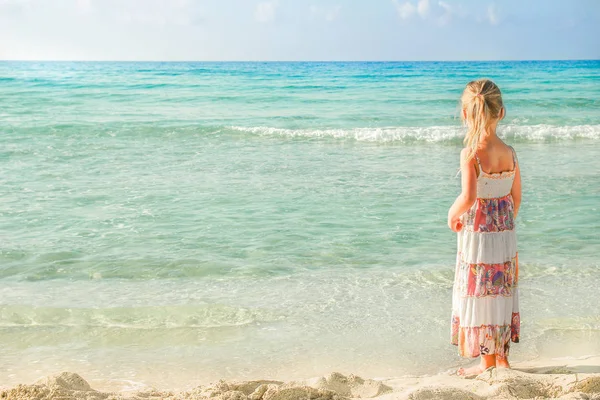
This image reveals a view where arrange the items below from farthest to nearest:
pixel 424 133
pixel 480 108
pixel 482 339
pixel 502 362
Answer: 1. pixel 424 133
2. pixel 502 362
3. pixel 482 339
4. pixel 480 108

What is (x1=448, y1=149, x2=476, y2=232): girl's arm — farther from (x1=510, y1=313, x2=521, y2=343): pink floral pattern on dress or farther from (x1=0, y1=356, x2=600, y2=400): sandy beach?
(x1=0, y1=356, x2=600, y2=400): sandy beach

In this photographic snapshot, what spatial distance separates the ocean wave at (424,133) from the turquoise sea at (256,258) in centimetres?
120

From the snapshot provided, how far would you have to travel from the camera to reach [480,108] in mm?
3707

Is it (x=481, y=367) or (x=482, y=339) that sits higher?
(x=482, y=339)

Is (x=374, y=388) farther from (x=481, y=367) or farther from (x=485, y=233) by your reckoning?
(x=485, y=233)

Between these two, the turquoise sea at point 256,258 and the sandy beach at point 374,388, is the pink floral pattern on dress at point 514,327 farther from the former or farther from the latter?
the turquoise sea at point 256,258

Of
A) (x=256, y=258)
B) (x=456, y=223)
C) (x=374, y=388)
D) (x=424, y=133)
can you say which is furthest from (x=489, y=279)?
(x=424, y=133)

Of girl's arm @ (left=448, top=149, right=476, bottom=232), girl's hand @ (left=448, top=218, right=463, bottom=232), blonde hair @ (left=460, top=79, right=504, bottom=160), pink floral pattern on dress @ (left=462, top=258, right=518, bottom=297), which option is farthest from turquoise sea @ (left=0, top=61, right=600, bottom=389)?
blonde hair @ (left=460, top=79, right=504, bottom=160)

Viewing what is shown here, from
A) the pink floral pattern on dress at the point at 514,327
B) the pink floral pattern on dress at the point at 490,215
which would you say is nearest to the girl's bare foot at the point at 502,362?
the pink floral pattern on dress at the point at 514,327

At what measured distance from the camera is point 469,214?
12.5 feet

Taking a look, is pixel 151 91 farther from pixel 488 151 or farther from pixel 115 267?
pixel 488 151

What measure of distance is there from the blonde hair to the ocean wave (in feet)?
39.6

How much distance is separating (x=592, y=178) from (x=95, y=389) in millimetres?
8425

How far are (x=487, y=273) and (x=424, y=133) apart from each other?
43.4ft
